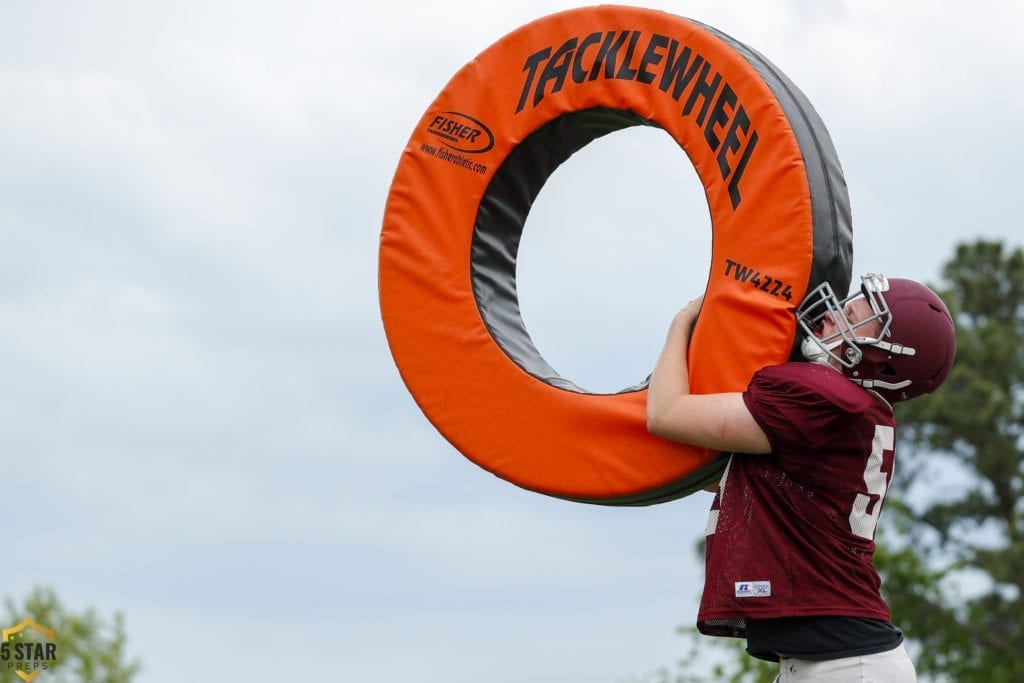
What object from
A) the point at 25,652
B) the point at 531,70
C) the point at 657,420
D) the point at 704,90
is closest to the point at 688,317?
the point at 657,420

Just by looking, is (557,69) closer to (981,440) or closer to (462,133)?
(462,133)

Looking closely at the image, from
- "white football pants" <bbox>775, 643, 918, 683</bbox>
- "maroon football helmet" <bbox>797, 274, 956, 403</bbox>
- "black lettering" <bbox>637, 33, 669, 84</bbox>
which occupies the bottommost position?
"white football pants" <bbox>775, 643, 918, 683</bbox>

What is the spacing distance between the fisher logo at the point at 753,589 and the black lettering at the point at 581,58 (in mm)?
1543

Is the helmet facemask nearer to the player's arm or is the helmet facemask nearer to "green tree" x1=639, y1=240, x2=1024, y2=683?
the player's arm

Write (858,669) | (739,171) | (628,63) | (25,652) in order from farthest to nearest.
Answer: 1. (25,652)
2. (628,63)
3. (739,171)
4. (858,669)

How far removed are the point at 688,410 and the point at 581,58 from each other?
1.18 metres

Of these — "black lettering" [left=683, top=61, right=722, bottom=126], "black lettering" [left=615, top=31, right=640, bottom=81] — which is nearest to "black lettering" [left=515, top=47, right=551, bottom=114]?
"black lettering" [left=615, top=31, right=640, bottom=81]

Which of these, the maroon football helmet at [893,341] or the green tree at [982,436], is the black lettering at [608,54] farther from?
the green tree at [982,436]

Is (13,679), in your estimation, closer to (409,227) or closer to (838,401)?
(409,227)

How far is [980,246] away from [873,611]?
47.0 ft

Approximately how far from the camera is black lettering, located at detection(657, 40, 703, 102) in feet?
12.3

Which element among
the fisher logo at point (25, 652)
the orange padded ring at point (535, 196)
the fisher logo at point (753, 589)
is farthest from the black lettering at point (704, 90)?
the fisher logo at point (25, 652)

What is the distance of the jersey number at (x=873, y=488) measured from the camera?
339 centimetres

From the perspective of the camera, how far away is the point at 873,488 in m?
3.42
